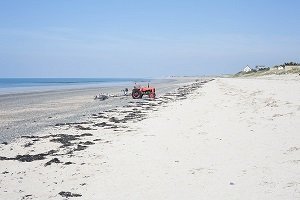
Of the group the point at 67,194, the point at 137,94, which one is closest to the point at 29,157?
the point at 67,194

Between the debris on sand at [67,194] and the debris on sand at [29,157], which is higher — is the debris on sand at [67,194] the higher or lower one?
the higher one

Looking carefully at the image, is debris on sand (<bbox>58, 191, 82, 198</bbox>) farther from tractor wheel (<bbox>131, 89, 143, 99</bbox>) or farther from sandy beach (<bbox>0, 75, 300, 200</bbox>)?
tractor wheel (<bbox>131, 89, 143, 99</bbox>)

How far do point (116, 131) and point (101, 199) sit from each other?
771 centimetres

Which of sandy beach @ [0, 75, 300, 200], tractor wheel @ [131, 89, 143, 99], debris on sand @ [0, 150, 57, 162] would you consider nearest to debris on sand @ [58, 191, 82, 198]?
sandy beach @ [0, 75, 300, 200]

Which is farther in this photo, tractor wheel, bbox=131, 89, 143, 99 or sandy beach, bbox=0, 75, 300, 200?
tractor wheel, bbox=131, 89, 143, 99

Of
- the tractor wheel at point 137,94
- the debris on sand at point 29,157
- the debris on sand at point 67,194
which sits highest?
the tractor wheel at point 137,94

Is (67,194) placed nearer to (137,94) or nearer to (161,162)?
(161,162)

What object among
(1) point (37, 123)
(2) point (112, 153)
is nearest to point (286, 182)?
(2) point (112, 153)

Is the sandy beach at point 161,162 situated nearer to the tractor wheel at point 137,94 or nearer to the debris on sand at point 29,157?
the debris on sand at point 29,157

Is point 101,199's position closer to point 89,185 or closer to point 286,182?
point 89,185

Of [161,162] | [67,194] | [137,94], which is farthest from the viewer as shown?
[137,94]

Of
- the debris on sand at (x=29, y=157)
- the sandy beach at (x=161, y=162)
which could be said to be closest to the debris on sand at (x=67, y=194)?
the sandy beach at (x=161, y=162)

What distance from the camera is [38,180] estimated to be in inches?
287

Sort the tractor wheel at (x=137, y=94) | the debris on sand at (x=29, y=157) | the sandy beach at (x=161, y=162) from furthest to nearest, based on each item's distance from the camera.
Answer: the tractor wheel at (x=137, y=94)
the debris on sand at (x=29, y=157)
the sandy beach at (x=161, y=162)
